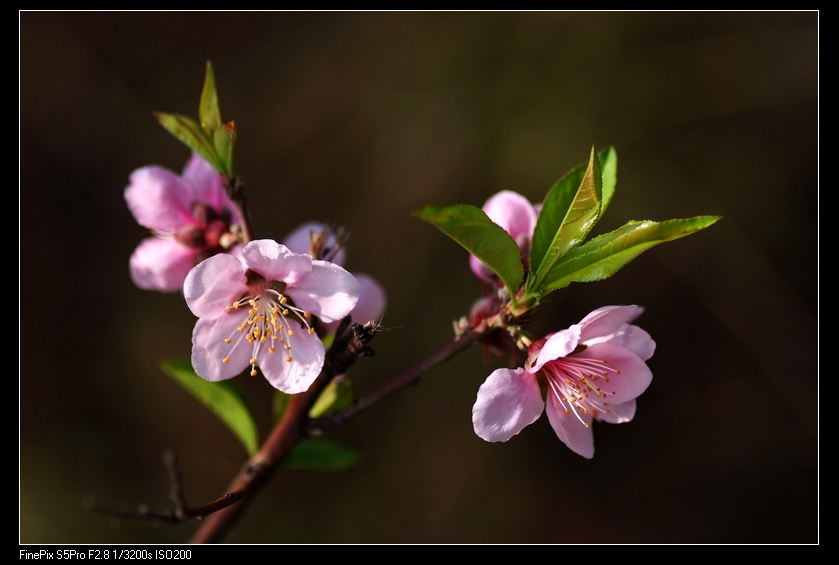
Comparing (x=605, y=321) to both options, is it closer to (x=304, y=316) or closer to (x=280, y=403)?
(x=304, y=316)

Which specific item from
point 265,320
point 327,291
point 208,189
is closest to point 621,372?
point 327,291

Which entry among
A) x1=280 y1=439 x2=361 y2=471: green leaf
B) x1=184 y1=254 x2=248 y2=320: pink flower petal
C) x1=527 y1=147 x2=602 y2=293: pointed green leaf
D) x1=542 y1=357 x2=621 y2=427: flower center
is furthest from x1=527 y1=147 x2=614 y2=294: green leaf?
x1=280 y1=439 x2=361 y2=471: green leaf

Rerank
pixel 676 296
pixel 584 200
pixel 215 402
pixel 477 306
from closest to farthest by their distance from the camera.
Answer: pixel 584 200
pixel 477 306
pixel 215 402
pixel 676 296

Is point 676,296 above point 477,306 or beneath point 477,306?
beneath

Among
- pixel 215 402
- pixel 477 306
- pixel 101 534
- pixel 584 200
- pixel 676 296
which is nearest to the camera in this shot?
pixel 584 200

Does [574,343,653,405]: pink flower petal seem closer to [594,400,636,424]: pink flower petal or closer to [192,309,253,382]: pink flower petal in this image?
[594,400,636,424]: pink flower petal
